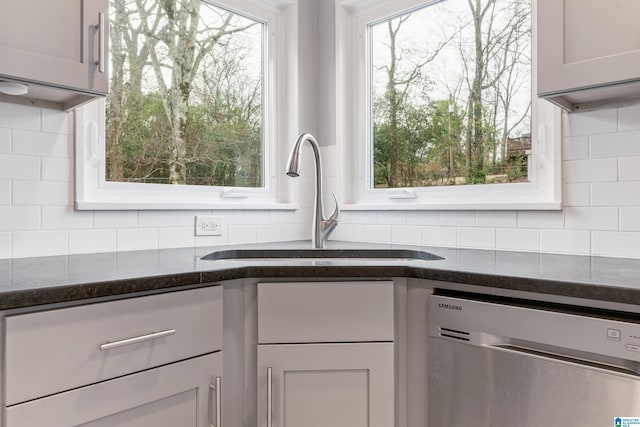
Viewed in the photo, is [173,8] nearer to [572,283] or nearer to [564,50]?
[564,50]

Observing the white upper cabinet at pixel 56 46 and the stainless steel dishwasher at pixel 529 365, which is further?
the white upper cabinet at pixel 56 46

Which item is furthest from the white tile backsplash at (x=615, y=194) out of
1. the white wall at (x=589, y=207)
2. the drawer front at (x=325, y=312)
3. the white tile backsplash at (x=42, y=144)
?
the white tile backsplash at (x=42, y=144)

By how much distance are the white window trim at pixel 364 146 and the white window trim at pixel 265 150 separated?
0.25 m

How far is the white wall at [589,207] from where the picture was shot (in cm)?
148

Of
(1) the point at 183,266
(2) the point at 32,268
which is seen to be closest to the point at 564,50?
(1) the point at 183,266

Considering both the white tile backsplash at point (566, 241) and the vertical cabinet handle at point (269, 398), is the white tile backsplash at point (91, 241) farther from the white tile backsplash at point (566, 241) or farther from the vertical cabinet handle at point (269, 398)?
the white tile backsplash at point (566, 241)

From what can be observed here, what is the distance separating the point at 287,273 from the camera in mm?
1305

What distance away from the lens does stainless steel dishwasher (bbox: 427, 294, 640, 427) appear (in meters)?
0.97

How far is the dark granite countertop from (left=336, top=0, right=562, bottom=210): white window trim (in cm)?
31

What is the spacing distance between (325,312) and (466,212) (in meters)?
0.83

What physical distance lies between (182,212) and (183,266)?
660mm

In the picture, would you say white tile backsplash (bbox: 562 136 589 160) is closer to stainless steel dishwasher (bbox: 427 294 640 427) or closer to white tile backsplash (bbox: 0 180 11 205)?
stainless steel dishwasher (bbox: 427 294 640 427)

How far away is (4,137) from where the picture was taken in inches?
57.3

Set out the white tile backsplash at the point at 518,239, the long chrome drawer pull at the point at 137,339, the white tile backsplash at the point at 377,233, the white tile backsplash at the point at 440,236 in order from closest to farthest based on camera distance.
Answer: the long chrome drawer pull at the point at 137,339 → the white tile backsplash at the point at 518,239 → the white tile backsplash at the point at 440,236 → the white tile backsplash at the point at 377,233
